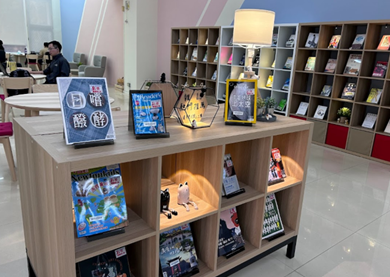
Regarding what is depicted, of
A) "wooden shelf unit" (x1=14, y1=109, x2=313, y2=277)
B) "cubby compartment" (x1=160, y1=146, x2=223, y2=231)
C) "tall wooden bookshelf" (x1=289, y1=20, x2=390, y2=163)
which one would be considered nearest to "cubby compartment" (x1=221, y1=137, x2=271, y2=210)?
"wooden shelf unit" (x1=14, y1=109, x2=313, y2=277)

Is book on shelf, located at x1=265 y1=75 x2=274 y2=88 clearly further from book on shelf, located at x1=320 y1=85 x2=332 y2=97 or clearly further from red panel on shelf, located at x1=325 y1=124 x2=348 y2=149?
red panel on shelf, located at x1=325 y1=124 x2=348 y2=149

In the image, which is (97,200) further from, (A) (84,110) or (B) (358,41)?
(B) (358,41)

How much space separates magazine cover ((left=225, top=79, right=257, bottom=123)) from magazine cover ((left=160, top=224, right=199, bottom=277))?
0.71m

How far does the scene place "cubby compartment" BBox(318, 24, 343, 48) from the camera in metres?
5.04

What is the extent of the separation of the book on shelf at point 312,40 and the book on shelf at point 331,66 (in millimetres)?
352

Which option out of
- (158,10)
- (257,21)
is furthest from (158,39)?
(257,21)

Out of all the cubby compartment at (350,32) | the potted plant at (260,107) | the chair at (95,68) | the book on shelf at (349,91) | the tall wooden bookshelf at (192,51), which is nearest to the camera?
the potted plant at (260,107)

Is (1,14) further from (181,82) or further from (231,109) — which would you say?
(231,109)

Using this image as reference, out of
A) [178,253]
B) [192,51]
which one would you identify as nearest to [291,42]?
[192,51]

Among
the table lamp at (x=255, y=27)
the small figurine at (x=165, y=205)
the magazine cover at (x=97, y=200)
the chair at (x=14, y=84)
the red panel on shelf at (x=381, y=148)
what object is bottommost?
the red panel on shelf at (x=381, y=148)

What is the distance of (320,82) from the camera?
5352mm

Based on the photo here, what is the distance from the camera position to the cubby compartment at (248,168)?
1.91m

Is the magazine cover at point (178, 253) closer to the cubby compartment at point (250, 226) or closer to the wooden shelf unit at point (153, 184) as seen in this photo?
the wooden shelf unit at point (153, 184)

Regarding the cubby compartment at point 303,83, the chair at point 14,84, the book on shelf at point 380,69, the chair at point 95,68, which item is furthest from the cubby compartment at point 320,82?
the chair at point 95,68
